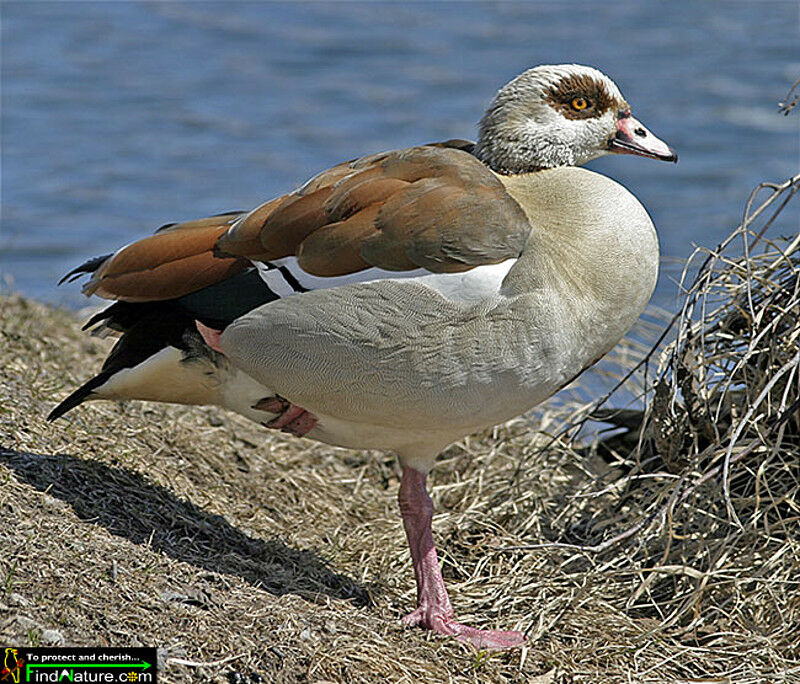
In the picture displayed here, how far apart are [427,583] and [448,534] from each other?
688 mm

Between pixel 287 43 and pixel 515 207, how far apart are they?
10542 millimetres

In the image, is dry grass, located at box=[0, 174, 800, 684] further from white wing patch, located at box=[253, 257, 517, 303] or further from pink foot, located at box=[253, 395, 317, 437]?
white wing patch, located at box=[253, 257, 517, 303]

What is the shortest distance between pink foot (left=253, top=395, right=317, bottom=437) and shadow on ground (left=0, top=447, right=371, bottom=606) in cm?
45

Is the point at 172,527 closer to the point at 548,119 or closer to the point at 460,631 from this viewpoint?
the point at 460,631

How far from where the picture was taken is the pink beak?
403cm

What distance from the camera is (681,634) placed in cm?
387

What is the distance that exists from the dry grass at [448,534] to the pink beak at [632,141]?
0.44 m

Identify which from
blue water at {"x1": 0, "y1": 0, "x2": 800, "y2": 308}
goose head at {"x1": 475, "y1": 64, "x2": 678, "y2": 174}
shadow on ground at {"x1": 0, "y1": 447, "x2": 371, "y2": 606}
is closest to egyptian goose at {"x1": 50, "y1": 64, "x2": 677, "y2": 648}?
goose head at {"x1": 475, "y1": 64, "x2": 678, "y2": 174}

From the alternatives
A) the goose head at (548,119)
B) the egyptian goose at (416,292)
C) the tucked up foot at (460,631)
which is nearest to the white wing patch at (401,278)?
the egyptian goose at (416,292)

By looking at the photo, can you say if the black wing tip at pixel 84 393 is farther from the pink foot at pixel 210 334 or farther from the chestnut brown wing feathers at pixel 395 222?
the chestnut brown wing feathers at pixel 395 222

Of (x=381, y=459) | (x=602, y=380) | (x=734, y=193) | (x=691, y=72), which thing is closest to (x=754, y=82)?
(x=691, y=72)

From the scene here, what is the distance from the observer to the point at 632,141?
403 centimetres

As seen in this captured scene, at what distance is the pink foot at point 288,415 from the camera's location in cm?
388

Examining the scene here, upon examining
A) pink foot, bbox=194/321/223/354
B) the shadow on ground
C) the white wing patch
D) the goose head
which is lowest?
the shadow on ground
